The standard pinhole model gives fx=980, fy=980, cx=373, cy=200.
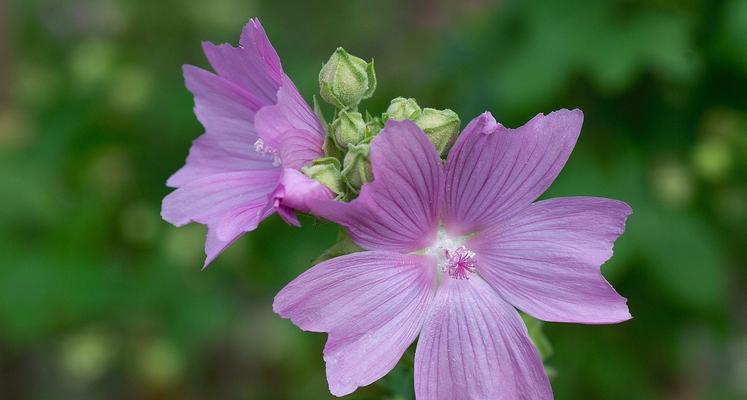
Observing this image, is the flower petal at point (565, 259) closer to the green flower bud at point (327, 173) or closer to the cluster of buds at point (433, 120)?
the cluster of buds at point (433, 120)

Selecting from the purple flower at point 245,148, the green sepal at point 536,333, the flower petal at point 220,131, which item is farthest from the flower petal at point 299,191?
the green sepal at point 536,333

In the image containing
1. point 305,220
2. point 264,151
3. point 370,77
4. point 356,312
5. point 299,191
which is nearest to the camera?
point 299,191

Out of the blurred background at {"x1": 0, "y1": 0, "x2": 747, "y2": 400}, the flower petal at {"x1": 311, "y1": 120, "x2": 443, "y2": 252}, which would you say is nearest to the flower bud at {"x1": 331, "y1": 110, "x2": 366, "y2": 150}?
the flower petal at {"x1": 311, "y1": 120, "x2": 443, "y2": 252}

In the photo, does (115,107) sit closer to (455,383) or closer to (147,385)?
(147,385)

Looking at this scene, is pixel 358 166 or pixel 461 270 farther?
pixel 461 270

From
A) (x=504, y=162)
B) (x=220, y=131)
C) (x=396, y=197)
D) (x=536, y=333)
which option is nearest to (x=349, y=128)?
(x=396, y=197)

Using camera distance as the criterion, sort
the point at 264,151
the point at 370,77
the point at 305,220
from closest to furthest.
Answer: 1. the point at 370,77
2. the point at 264,151
3. the point at 305,220

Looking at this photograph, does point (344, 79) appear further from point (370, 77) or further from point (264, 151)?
point (264, 151)

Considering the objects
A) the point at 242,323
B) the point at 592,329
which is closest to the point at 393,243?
the point at 592,329
